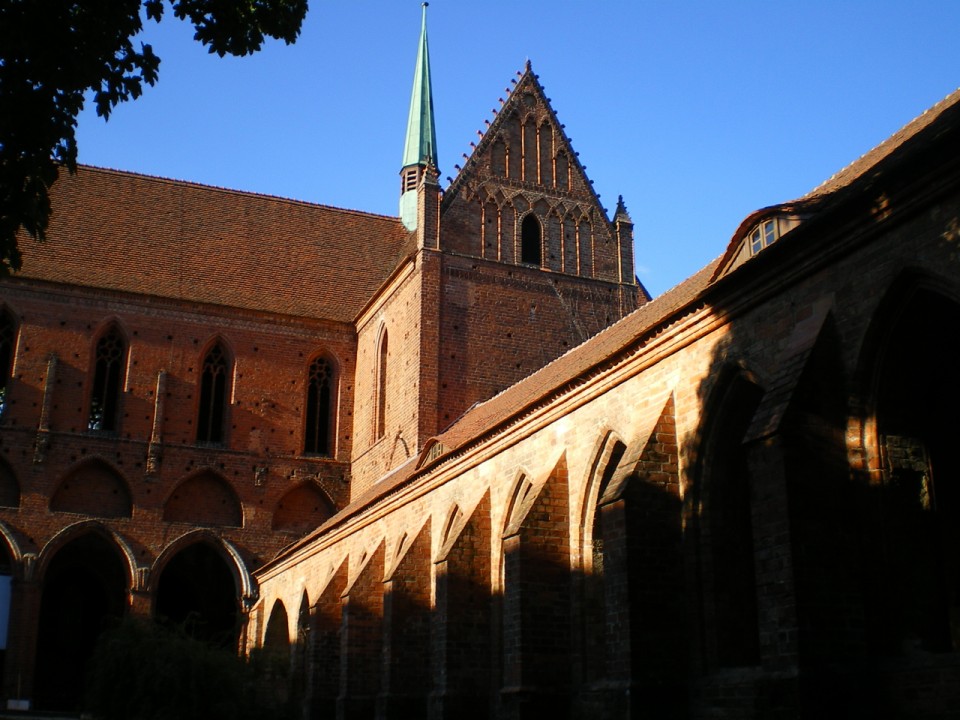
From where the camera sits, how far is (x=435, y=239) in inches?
1138

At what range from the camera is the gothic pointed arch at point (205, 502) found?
103 feet

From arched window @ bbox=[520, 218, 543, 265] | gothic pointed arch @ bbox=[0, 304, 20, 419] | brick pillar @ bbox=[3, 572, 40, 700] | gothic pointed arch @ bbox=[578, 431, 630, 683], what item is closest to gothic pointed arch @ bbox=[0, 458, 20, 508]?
brick pillar @ bbox=[3, 572, 40, 700]

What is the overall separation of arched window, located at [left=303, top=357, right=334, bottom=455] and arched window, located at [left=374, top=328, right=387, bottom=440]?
2799 mm

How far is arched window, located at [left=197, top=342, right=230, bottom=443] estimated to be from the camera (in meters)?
32.5

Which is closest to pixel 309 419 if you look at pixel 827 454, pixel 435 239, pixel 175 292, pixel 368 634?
pixel 175 292

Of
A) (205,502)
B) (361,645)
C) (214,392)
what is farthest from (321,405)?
(361,645)

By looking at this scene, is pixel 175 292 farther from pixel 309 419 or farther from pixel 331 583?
pixel 331 583

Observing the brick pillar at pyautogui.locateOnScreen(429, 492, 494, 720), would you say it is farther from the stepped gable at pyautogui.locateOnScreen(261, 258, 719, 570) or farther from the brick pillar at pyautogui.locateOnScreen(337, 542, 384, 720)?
the brick pillar at pyautogui.locateOnScreen(337, 542, 384, 720)

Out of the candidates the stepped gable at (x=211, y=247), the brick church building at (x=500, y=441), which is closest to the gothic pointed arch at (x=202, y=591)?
the brick church building at (x=500, y=441)

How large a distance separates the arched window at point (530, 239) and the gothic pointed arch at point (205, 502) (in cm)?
1015

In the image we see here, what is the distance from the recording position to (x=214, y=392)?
32.8 m

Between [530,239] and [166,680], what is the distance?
1467 cm

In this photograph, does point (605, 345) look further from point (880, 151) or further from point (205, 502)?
point (205, 502)

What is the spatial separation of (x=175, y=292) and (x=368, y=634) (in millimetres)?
14202
